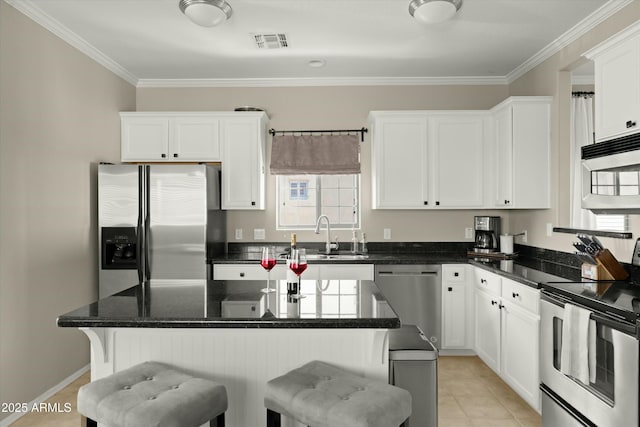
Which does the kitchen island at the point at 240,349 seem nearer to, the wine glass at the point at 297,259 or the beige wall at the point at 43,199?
the wine glass at the point at 297,259

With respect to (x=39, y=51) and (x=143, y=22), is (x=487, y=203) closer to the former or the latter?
(x=143, y=22)

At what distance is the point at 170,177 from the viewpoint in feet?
13.0

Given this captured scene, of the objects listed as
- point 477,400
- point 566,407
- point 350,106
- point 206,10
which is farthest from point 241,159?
point 566,407

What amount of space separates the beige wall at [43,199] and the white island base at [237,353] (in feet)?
4.48

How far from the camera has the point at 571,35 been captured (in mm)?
3525

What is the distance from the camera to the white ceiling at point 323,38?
3.12 m

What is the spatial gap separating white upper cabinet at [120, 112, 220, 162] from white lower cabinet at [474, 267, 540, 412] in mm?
2813

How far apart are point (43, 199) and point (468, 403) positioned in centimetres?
338

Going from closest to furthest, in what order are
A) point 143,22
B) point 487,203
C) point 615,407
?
1. point 615,407
2. point 143,22
3. point 487,203

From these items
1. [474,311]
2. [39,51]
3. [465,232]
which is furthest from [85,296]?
[465,232]

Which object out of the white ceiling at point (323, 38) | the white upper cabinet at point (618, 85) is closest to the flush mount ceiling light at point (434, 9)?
the white ceiling at point (323, 38)

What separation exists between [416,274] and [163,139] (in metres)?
2.78

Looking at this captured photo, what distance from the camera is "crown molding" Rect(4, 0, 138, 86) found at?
3.05 metres

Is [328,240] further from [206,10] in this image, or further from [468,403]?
[206,10]
